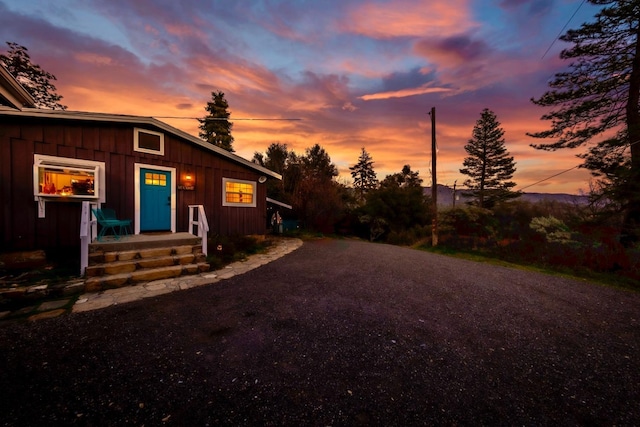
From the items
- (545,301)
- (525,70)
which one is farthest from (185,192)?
(525,70)

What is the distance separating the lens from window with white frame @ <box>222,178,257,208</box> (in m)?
9.20

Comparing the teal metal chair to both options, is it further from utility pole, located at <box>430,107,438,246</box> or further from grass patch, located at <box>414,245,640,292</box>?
utility pole, located at <box>430,107,438,246</box>

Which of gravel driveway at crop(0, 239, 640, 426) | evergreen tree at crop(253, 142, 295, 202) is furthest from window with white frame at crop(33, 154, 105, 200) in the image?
evergreen tree at crop(253, 142, 295, 202)

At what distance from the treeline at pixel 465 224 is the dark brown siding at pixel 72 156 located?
3317 mm

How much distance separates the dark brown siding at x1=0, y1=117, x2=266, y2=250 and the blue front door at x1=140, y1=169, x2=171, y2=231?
281 mm

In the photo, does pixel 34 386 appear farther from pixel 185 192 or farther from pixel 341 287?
pixel 185 192

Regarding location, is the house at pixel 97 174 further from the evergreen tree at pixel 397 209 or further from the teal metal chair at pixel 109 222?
the evergreen tree at pixel 397 209

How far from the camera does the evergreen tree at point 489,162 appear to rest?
1156 inches

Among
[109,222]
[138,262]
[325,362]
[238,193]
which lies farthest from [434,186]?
[109,222]

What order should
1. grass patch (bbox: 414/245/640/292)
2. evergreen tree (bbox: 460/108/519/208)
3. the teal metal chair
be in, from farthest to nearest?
evergreen tree (bbox: 460/108/519/208), grass patch (bbox: 414/245/640/292), the teal metal chair

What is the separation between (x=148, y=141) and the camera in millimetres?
7418

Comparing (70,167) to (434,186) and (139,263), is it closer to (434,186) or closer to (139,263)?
(139,263)

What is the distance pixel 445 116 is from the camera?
39.9ft

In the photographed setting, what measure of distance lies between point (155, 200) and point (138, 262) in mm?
3305
